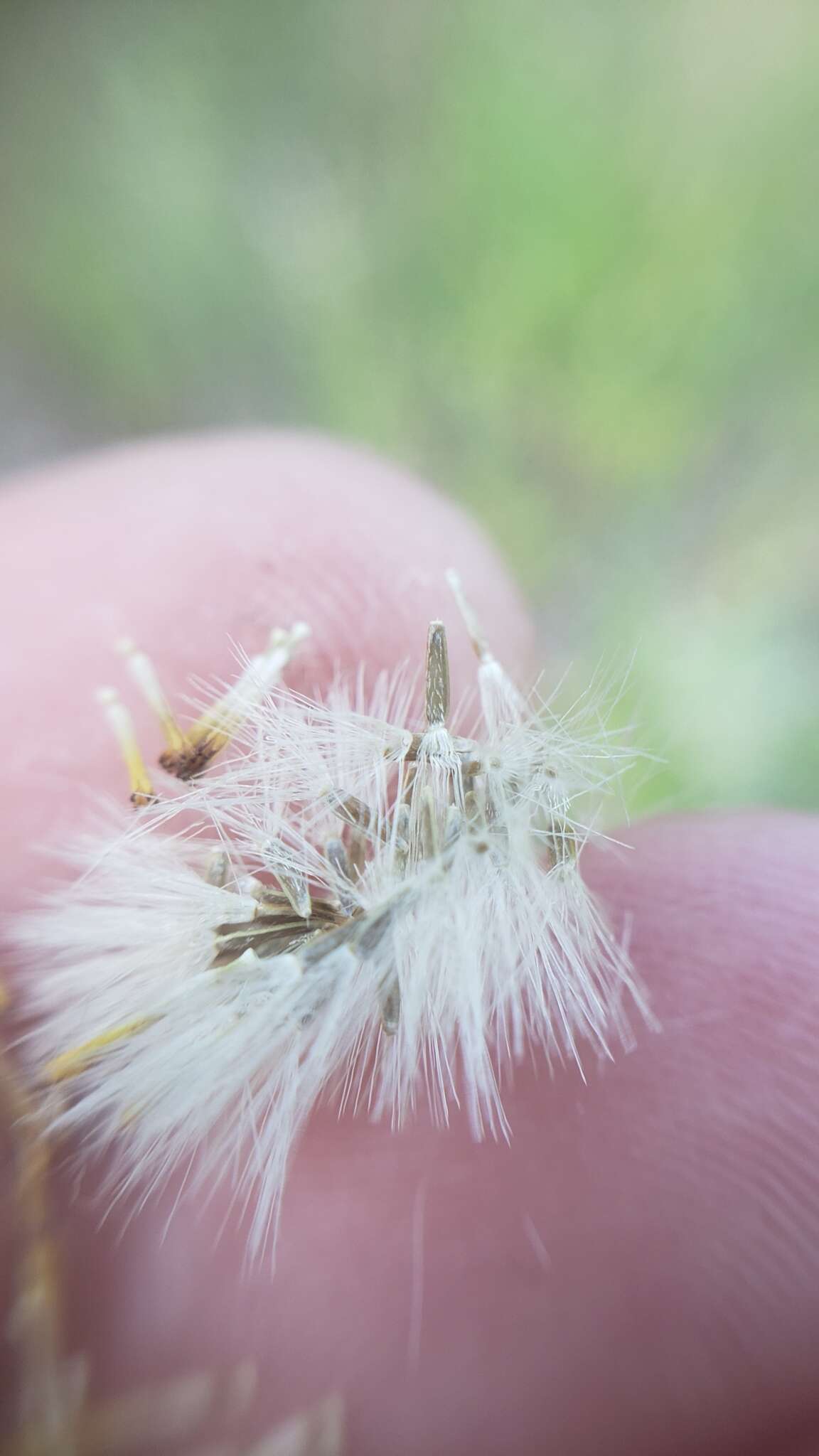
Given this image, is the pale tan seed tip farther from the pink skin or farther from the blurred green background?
the blurred green background

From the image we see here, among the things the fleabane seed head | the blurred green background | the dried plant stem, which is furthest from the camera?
the blurred green background

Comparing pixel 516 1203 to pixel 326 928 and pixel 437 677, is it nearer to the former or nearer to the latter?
pixel 326 928

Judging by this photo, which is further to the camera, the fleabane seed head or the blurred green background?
the blurred green background

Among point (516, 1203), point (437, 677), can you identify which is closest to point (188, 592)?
point (437, 677)

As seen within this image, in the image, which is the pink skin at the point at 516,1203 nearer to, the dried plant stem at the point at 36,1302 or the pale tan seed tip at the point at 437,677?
the dried plant stem at the point at 36,1302

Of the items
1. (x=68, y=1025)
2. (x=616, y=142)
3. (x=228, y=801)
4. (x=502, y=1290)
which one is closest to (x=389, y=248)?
(x=616, y=142)

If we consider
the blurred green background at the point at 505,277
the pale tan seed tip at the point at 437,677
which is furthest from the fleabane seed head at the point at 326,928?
the blurred green background at the point at 505,277

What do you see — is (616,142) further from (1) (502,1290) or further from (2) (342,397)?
(1) (502,1290)

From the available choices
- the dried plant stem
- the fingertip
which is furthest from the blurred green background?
the dried plant stem
